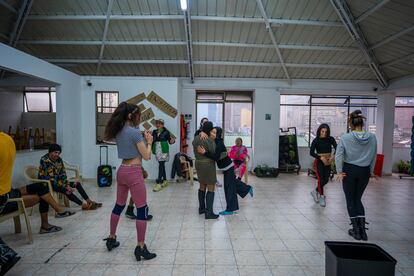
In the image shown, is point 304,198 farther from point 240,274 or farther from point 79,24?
point 79,24

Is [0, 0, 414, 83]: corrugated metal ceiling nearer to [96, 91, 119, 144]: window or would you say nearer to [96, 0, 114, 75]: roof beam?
[96, 0, 114, 75]: roof beam

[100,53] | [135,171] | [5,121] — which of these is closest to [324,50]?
[100,53]

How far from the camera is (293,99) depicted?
932 centimetres

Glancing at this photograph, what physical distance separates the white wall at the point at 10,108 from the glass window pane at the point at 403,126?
495 inches

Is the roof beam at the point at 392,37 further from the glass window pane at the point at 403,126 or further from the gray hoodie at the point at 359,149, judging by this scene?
the glass window pane at the point at 403,126

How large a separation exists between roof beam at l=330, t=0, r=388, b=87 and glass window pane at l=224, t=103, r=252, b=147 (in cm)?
361

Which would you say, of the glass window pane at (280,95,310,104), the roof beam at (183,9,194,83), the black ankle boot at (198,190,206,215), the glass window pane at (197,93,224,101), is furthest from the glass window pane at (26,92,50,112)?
the glass window pane at (280,95,310,104)

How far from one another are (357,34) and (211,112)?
15.4ft

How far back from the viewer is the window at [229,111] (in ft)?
30.0

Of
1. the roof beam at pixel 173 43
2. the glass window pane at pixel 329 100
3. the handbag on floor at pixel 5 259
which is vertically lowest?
the handbag on floor at pixel 5 259

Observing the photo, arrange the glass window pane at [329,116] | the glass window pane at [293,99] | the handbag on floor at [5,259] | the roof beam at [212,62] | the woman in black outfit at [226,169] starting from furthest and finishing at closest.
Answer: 1. the glass window pane at [329,116]
2. the glass window pane at [293,99]
3. the roof beam at [212,62]
4. the woman in black outfit at [226,169]
5. the handbag on floor at [5,259]

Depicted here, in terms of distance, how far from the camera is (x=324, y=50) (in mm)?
7363

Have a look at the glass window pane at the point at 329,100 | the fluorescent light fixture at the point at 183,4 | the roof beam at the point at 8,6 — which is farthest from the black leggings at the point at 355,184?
the roof beam at the point at 8,6

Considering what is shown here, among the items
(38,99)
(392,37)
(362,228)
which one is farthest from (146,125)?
(392,37)
